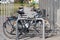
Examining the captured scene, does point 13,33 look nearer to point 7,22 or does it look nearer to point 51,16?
point 7,22

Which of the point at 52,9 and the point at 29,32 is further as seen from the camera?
the point at 52,9

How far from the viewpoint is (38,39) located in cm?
948

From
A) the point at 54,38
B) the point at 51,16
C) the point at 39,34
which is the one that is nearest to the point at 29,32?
the point at 39,34

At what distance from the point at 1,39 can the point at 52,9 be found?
4.27 metres

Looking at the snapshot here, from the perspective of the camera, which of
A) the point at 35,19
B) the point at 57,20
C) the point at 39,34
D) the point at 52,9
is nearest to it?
the point at 35,19

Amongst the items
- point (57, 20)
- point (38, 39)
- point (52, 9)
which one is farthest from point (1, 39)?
point (52, 9)

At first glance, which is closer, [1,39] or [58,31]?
[1,39]

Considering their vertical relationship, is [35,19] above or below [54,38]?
above

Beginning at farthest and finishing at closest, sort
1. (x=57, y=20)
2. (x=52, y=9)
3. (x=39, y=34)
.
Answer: (x=52, y=9)
(x=57, y=20)
(x=39, y=34)

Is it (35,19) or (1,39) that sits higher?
(35,19)

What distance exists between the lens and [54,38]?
31.5ft

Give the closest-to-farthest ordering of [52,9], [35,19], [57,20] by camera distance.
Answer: [35,19] < [57,20] < [52,9]

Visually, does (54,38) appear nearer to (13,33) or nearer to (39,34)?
(39,34)

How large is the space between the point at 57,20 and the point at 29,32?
2446 mm
